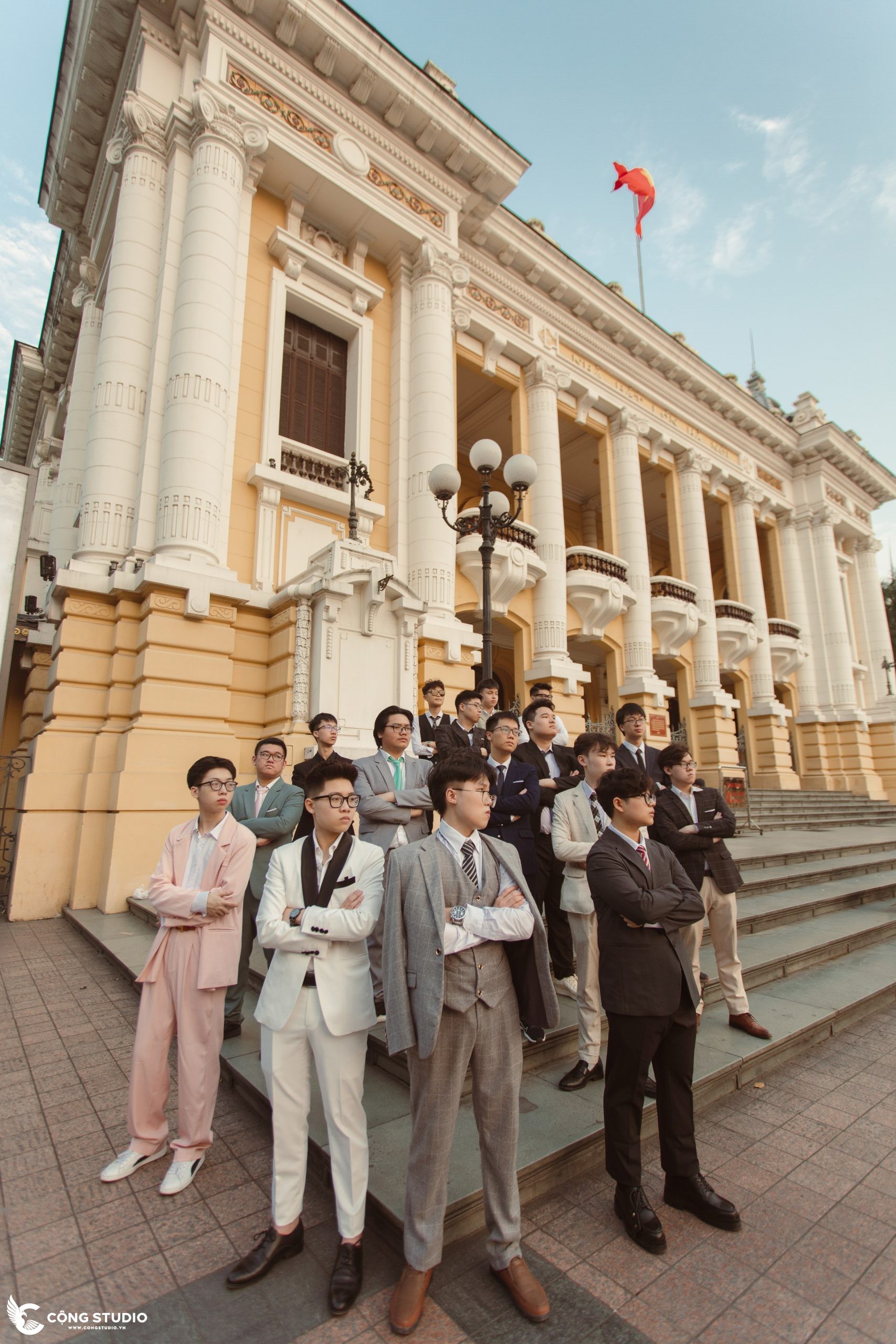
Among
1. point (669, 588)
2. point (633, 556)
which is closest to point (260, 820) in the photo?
point (633, 556)

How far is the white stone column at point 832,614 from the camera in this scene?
23.5 meters

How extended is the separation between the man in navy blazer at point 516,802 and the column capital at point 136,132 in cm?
1146

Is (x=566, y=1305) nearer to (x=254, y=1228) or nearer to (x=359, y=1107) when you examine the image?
(x=359, y=1107)

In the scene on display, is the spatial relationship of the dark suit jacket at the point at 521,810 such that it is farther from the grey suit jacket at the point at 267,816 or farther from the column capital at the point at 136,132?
the column capital at the point at 136,132

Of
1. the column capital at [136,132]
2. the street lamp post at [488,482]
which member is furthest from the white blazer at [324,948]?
the column capital at [136,132]

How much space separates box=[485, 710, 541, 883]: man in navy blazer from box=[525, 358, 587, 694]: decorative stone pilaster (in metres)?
9.92

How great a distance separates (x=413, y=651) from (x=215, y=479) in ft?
12.4

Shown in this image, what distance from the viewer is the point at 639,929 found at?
279cm

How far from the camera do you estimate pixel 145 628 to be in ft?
27.6

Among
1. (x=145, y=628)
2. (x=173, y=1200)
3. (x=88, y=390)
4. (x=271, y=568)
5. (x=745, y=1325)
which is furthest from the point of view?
(x=88, y=390)

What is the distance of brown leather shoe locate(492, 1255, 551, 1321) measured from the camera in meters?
2.13

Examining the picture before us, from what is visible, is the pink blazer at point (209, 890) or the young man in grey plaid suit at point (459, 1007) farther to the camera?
the pink blazer at point (209, 890)

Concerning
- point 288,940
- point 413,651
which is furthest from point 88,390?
point 288,940

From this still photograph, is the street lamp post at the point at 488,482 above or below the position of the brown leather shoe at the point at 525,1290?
above
